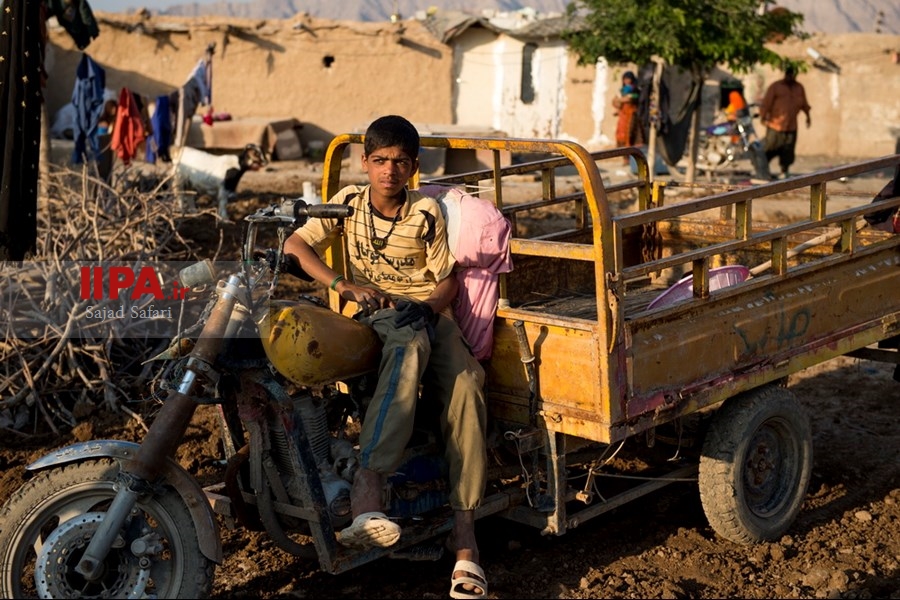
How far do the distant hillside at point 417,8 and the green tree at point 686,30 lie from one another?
345ft

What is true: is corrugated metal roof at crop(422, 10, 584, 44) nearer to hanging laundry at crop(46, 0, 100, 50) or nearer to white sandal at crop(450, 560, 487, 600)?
hanging laundry at crop(46, 0, 100, 50)

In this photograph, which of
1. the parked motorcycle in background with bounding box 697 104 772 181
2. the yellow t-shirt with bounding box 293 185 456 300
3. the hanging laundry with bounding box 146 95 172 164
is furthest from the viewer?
the parked motorcycle in background with bounding box 697 104 772 181

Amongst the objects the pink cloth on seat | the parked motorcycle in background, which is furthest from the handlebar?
the parked motorcycle in background

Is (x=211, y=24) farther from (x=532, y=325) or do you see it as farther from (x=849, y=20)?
(x=849, y=20)

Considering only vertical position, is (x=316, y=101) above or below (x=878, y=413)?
above

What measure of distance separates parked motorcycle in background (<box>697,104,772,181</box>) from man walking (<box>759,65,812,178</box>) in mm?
183

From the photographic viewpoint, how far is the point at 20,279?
6.59 meters

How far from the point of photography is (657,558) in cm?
438

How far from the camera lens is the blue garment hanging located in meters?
11.2

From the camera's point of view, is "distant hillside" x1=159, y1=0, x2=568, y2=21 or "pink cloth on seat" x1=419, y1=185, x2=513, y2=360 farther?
"distant hillside" x1=159, y1=0, x2=568, y2=21

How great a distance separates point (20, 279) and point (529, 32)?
16728 millimetres

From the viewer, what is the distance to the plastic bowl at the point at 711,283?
4547 mm

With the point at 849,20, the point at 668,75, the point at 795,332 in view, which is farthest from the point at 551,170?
the point at 849,20

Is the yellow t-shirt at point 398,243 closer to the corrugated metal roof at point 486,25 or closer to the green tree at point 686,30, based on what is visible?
the green tree at point 686,30
